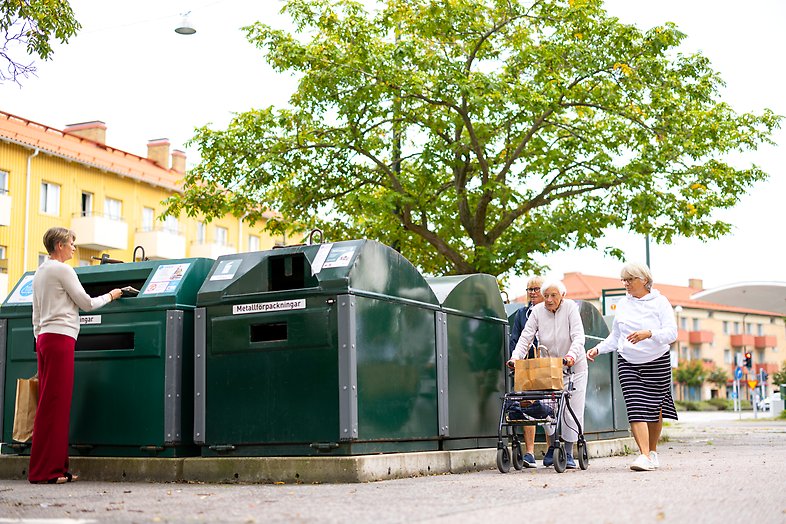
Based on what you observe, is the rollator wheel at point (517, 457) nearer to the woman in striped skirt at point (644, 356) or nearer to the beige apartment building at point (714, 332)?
the woman in striped skirt at point (644, 356)

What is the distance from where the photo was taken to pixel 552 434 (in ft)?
32.3

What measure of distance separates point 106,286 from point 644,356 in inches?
191

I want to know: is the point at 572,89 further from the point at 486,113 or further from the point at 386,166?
the point at 386,166

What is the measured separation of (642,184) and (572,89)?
6.94 feet

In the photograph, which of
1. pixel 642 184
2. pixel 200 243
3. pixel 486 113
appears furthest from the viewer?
pixel 200 243

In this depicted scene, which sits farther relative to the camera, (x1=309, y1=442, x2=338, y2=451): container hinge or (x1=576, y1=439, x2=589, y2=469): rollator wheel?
(x1=576, y1=439, x2=589, y2=469): rollator wheel

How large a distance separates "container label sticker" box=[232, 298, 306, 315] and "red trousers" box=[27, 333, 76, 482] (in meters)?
1.38

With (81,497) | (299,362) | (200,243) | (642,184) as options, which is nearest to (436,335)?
(299,362)

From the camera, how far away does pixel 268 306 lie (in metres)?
8.67

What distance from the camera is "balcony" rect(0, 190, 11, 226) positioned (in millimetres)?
41844

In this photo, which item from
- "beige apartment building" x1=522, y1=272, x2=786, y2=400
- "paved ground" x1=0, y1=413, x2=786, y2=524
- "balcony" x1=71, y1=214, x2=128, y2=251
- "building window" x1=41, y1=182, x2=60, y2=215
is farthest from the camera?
"beige apartment building" x1=522, y1=272, x2=786, y2=400

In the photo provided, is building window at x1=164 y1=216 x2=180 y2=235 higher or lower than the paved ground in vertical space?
higher

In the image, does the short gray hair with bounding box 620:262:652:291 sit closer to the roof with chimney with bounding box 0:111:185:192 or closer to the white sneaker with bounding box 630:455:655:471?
the white sneaker with bounding box 630:455:655:471

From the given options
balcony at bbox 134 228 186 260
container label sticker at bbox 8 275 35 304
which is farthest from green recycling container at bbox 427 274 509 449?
balcony at bbox 134 228 186 260
